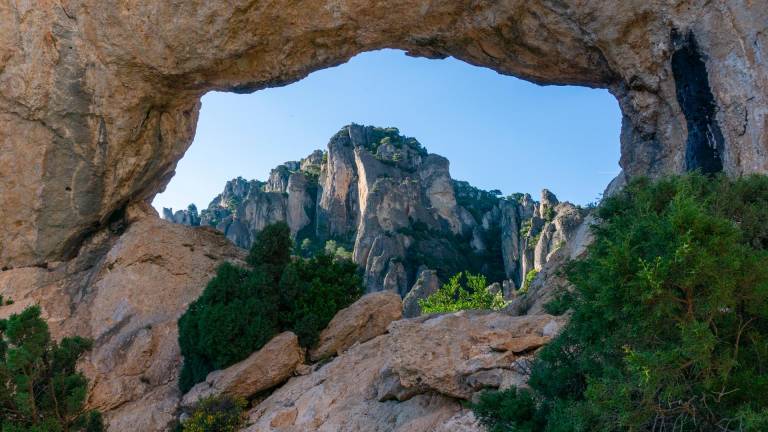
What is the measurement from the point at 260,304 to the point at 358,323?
232cm

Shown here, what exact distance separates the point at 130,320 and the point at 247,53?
7.82 m

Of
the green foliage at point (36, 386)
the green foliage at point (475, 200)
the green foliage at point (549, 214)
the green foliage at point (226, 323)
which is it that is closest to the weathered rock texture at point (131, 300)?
the green foliage at point (226, 323)

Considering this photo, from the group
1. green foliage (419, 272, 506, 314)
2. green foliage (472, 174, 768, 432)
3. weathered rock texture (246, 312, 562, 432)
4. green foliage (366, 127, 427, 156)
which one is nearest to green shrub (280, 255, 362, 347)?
weathered rock texture (246, 312, 562, 432)

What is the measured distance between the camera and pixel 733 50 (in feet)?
41.8

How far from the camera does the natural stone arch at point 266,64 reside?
13203 millimetres

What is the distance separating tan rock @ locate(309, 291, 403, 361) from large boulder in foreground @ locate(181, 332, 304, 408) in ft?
2.67

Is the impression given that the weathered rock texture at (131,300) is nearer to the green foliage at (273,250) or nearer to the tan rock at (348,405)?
the tan rock at (348,405)

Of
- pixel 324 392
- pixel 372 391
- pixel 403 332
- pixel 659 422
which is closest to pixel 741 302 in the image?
pixel 659 422

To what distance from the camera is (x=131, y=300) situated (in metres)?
17.0

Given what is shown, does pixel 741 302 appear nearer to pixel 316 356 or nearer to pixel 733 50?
pixel 733 50

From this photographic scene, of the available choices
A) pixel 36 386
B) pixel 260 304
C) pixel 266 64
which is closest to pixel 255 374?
pixel 260 304

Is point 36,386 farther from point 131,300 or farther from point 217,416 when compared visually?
point 131,300

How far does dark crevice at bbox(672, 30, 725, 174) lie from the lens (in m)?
12.9

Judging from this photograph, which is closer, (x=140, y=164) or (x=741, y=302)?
(x=741, y=302)
